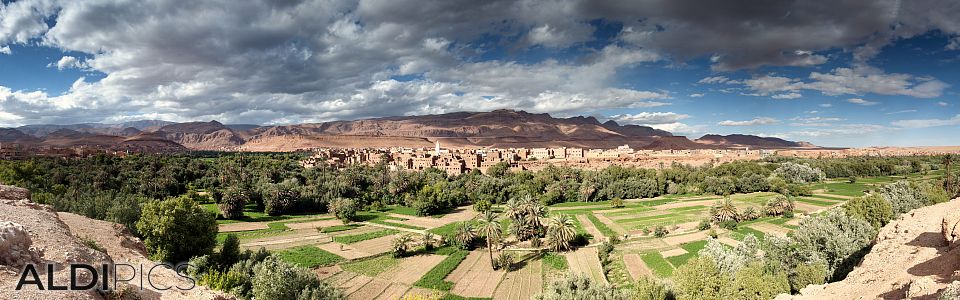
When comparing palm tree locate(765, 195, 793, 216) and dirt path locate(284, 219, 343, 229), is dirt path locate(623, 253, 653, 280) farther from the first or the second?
dirt path locate(284, 219, 343, 229)

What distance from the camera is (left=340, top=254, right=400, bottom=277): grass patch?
111ft

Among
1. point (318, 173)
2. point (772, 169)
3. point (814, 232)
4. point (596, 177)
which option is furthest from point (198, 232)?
point (772, 169)

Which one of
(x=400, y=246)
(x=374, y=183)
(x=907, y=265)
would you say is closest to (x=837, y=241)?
(x=907, y=265)

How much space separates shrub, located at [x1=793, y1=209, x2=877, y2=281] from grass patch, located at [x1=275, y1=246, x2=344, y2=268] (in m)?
33.0

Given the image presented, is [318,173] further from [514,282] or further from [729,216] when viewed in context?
[729,216]

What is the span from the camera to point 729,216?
152 feet

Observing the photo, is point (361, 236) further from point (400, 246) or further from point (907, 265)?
point (907, 265)

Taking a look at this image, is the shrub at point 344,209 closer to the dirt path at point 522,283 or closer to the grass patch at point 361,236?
the grass patch at point 361,236

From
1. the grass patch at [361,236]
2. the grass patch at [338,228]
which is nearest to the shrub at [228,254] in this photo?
the grass patch at [361,236]

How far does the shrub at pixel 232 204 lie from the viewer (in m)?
51.7

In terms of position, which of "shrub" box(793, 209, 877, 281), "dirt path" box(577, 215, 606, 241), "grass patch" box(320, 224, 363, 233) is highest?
"shrub" box(793, 209, 877, 281)

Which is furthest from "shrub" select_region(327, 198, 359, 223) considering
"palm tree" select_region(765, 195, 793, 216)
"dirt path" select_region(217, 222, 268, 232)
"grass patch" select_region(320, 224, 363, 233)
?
"palm tree" select_region(765, 195, 793, 216)

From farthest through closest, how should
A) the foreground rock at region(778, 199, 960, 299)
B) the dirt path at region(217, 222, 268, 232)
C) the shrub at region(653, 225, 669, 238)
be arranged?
1. the dirt path at region(217, 222, 268, 232)
2. the shrub at region(653, 225, 669, 238)
3. the foreground rock at region(778, 199, 960, 299)

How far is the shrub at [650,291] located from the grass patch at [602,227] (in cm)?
2461
